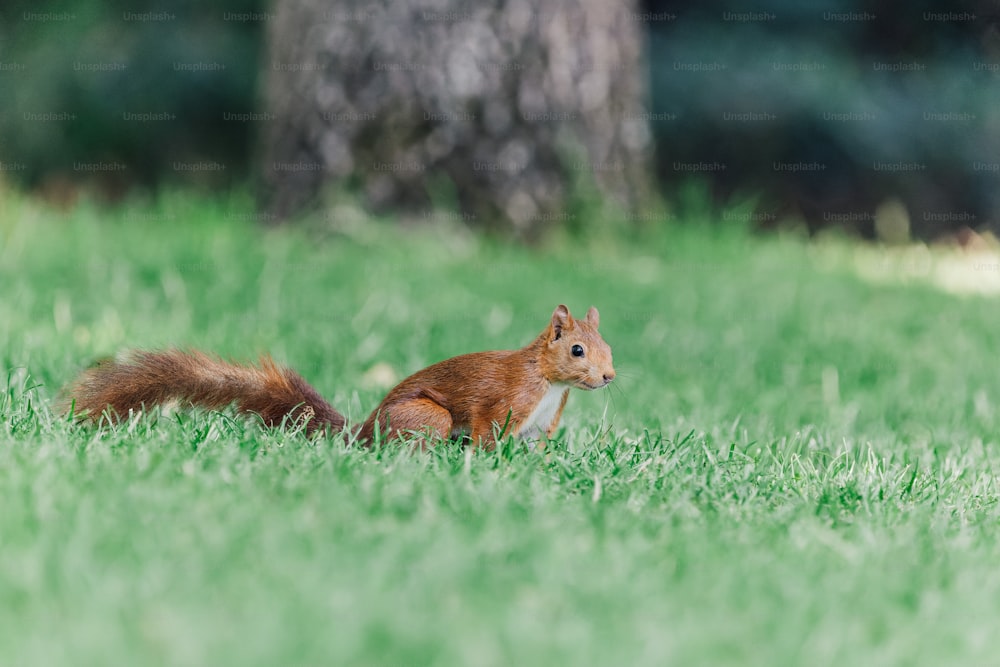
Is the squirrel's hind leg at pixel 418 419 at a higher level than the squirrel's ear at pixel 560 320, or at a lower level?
lower

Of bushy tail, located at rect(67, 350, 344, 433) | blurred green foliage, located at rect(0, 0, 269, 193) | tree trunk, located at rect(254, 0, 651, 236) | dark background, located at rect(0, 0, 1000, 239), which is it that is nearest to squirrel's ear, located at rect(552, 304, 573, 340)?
bushy tail, located at rect(67, 350, 344, 433)

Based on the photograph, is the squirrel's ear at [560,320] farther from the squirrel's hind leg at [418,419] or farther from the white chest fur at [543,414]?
the squirrel's hind leg at [418,419]

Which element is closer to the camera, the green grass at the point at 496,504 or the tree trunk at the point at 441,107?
the green grass at the point at 496,504

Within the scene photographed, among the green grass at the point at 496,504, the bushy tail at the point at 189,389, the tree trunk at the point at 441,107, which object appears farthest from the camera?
the tree trunk at the point at 441,107

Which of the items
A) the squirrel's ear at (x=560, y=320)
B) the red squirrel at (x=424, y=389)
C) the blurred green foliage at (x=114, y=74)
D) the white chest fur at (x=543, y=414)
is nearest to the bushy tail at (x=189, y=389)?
the red squirrel at (x=424, y=389)

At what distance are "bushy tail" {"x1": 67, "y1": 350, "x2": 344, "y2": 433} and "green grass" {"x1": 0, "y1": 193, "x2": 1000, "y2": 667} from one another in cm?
8

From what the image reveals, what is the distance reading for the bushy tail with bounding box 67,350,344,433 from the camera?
3.04m

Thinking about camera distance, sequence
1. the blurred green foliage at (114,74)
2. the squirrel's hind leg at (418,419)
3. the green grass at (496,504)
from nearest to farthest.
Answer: the green grass at (496,504)
the squirrel's hind leg at (418,419)
the blurred green foliage at (114,74)

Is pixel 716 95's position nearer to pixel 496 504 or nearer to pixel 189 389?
pixel 189 389

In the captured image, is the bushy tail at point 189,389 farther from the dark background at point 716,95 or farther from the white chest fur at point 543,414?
the dark background at point 716,95

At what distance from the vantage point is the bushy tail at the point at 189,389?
3.04 meters

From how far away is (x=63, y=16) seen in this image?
10.0 m

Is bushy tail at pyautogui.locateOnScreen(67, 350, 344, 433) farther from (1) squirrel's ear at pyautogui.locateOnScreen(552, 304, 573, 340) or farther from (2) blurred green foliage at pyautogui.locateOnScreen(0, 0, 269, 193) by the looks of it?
(2) blurred green foliage at pyautogui.locateOnScreen(0, 0, 269, 193)

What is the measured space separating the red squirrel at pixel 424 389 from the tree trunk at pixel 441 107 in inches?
125
